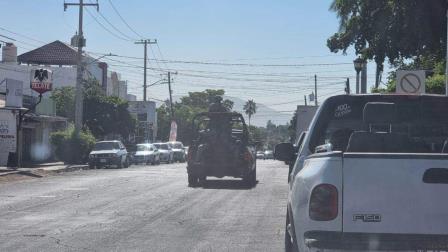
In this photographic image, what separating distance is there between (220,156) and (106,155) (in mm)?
17283

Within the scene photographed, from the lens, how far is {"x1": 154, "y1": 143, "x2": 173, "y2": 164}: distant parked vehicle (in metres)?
49.3

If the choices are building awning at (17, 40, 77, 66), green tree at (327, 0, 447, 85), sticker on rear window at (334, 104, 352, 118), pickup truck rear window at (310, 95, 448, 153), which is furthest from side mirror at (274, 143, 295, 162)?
building awning at (17, 40, 77, 66)

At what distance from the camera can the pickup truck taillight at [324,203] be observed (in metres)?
4.63

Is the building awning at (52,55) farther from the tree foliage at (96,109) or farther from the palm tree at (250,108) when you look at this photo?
the palm tree at (250,108)

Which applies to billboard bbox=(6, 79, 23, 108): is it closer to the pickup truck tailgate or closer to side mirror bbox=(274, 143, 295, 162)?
side mirror bbox=(274, 143, 295, 162)

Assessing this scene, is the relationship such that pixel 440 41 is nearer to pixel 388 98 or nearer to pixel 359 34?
pixel 359 34

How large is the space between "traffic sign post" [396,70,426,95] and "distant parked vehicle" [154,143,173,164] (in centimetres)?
3467

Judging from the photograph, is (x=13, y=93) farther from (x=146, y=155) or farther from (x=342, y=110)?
(x=342, y=110)

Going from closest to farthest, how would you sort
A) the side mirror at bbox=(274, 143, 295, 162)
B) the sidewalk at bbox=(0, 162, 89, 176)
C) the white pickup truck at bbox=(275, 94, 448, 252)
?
the white pickup truck at bbox=(275, 94, 448, 252) < the side mirror at bbox=(274, 143, 295, 162) < the sidewalk at bbox=(0, 162, 89, 176)

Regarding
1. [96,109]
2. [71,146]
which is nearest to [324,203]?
[71,146]

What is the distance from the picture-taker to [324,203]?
4676mm

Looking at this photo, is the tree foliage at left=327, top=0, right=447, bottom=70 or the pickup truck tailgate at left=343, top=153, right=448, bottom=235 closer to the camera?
the pickup truck tailgate at left=343, top=153, right=448, bottom=235

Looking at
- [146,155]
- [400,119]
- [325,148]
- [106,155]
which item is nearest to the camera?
[325,148]

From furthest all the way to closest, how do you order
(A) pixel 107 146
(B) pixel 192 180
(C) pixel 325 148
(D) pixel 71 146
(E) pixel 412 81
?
(D) pixel 71 146 < (A) pixel 107 146 < (B) pixel 192 180 < (E) pixel 412 81 < (C) pixel 325 148
